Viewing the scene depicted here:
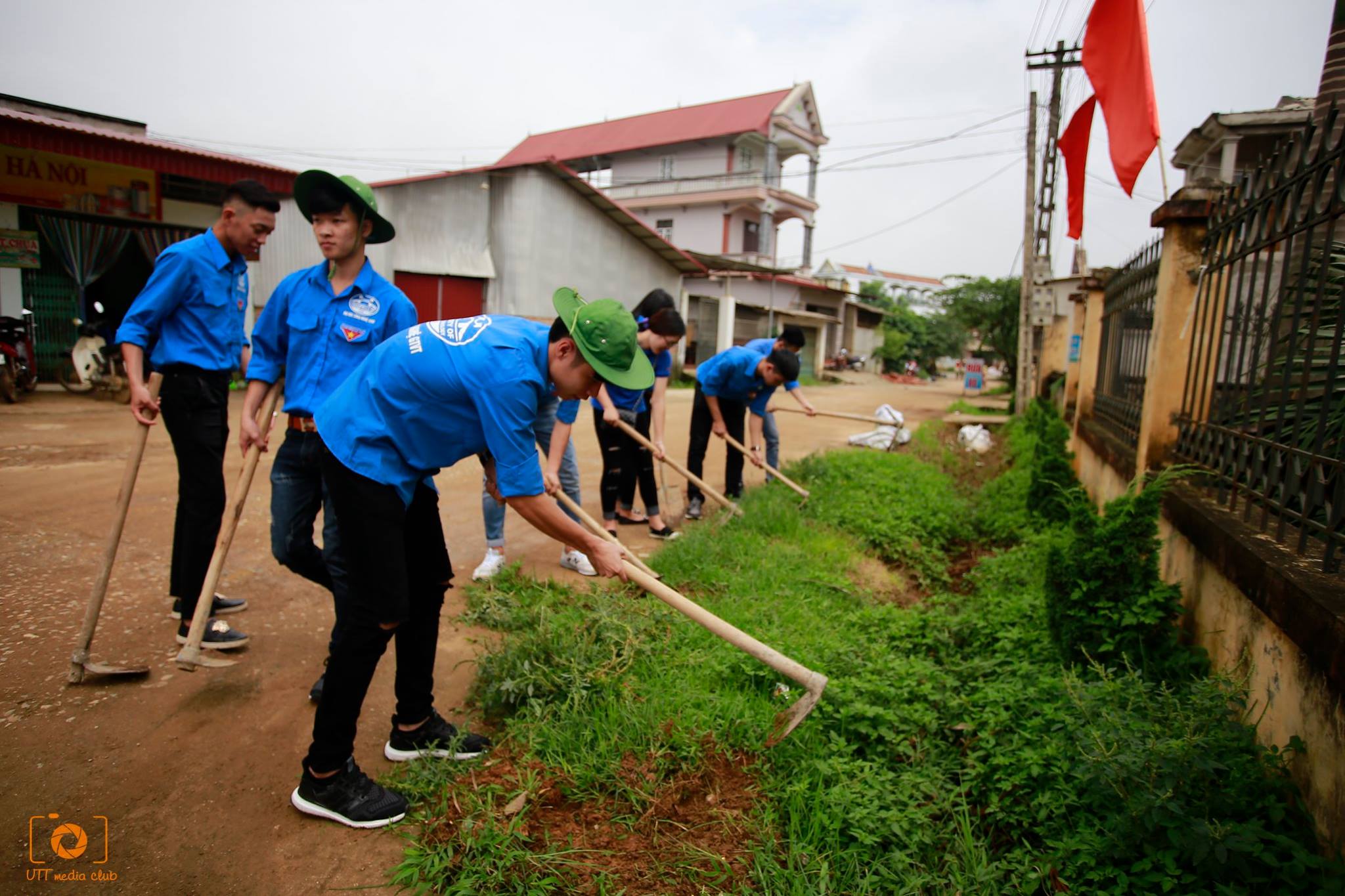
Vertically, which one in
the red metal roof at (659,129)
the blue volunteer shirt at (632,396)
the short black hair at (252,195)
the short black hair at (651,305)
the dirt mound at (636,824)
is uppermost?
the red metal roof at (659,129)

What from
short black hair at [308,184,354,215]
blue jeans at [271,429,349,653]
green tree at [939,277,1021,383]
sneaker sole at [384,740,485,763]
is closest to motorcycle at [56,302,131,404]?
blue jeans at [271,429,349,653]

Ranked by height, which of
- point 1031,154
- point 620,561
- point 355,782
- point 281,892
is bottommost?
point 281,892

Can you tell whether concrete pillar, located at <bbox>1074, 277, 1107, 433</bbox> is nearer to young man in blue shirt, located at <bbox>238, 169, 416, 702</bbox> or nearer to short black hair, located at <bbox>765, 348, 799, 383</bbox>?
short black hair, located at <bbox>765, 348, 799, 383</bbox>

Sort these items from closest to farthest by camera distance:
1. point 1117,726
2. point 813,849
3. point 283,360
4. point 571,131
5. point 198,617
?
point 813,849
point 1117,726
point 198,617
point 283,360
point 571,131

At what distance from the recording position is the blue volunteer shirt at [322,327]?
2.85 metres

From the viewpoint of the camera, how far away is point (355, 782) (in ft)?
7.36

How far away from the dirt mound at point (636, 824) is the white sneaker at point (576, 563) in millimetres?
1964

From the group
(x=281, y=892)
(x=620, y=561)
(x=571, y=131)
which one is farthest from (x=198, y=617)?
(x=571, y=131)

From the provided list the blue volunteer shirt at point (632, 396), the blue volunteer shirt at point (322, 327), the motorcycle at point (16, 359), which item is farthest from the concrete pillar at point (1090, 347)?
the motorcycle at point (16, 359)

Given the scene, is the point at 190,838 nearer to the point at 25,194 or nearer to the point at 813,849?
the point at 813,849

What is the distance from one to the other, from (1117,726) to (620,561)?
65.1 inches

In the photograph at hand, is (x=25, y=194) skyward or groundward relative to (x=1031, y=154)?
groundward

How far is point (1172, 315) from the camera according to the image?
3.77 metres

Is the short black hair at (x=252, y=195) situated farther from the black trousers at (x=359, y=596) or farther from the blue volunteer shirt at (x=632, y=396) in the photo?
the blue volunteer shirt at (x=632, y=396)
